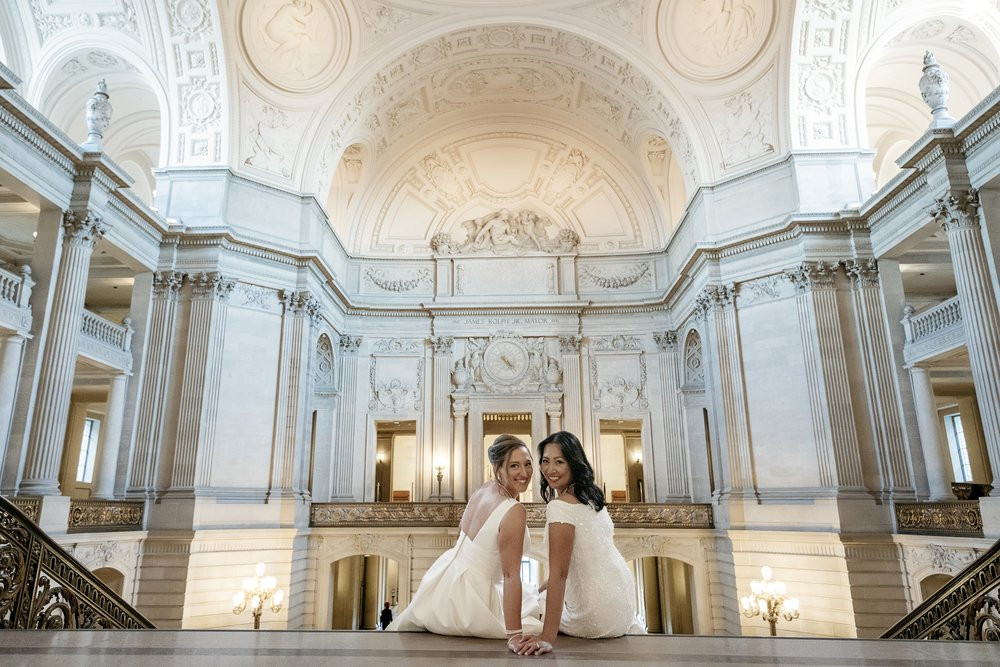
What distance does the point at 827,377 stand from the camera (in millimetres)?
13977

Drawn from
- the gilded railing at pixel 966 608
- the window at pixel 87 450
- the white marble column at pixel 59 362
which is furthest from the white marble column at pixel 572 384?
the window at pixel 87 450

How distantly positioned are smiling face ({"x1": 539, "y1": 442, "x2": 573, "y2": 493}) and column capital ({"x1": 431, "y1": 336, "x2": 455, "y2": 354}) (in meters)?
17.0

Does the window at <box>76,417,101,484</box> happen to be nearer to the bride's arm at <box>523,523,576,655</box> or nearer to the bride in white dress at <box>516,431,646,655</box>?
the bride in white dress at <box>516,431,646,655</box>

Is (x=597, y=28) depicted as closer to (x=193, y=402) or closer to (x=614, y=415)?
(x=614, y=415)

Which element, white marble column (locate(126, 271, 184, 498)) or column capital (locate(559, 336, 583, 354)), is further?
column capital (locate(559, 336, 583, 354))

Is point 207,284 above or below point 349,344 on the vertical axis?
above

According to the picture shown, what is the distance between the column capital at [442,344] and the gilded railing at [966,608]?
16.8 metres

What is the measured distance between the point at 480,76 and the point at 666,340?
10115 millimetres

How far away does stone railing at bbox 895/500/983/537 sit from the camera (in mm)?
10594

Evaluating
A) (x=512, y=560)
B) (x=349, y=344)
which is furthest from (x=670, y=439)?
(x=512, y=560)

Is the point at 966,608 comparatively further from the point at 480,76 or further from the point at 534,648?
the point at 480,76

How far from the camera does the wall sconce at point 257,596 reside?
43.1ft

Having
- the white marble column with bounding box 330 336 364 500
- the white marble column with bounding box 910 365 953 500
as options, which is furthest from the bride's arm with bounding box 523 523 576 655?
the white marble column with bounding box 330 336 364 500

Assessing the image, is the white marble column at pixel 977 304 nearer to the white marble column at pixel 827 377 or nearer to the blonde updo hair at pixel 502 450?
the white marble column at pixel 827 377
